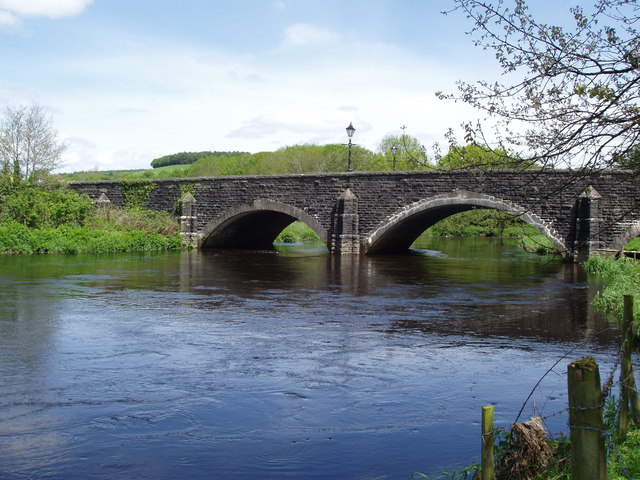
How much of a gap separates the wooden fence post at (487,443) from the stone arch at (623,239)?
20131 mm

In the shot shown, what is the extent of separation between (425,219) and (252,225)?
9332 millimetres

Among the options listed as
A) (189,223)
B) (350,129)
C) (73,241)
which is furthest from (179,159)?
(350,129)

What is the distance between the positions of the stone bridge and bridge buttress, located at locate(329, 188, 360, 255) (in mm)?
41

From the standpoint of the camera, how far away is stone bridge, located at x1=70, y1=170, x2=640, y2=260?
2241cm

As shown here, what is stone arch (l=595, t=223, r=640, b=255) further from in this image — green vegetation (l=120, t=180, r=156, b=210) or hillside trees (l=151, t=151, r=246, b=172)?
hillside trees (l=151, t=151, r=246, b=172)

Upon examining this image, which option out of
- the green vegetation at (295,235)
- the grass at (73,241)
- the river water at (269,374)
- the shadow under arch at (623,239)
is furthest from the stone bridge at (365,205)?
the river water at (269,374)

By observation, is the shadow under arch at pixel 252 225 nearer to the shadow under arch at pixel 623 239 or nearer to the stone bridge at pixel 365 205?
the stone bridge at pixel 365 205

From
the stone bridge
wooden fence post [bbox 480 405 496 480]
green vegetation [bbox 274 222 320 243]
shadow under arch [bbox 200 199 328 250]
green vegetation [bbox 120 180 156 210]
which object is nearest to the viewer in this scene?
wooden fence post [bbox 480 405 496 480]

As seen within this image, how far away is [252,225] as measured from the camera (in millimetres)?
33656

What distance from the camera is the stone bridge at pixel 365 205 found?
882 inches

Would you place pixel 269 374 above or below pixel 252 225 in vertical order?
below

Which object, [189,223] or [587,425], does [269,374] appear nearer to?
[587,425]

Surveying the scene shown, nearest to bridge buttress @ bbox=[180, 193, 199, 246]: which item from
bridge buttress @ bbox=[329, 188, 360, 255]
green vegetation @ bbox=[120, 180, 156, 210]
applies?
green vegetation @ bbox=[120, 180, 156, 210]

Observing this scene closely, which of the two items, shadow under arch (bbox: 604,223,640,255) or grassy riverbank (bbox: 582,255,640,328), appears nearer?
grassy riverbank (bbox: 582,255,640,328)
